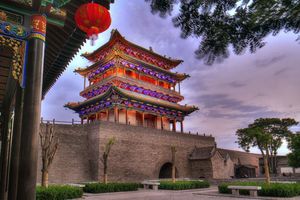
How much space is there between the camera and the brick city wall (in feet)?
70.8

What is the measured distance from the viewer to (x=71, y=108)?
33125 millimetres

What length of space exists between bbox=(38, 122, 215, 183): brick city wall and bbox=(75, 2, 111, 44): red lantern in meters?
17.3

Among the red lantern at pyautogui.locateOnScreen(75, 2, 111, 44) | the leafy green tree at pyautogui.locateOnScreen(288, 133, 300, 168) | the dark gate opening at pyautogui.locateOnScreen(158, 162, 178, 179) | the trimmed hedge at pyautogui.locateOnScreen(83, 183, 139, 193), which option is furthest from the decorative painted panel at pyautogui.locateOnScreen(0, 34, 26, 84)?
the leafy green tree at pyautogui.locateOnScreen(288, 133, 300, 168)

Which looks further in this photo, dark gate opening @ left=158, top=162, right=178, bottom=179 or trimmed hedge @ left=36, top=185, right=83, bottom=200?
dark gate opening @ left=158, top=162, right=178, bottom=179

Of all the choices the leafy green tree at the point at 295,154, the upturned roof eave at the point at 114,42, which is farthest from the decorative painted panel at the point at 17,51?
the leafy green tree at the point at 295,154

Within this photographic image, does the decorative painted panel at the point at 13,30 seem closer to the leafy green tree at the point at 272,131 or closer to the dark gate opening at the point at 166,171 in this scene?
the dark gate opening at the point at 166,171

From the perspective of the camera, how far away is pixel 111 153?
2323 centimetres

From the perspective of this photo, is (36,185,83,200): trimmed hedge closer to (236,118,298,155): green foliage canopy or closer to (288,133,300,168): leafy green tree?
(288,133,300,168): leafy green tree

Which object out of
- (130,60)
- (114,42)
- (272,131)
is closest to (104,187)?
(130,60)

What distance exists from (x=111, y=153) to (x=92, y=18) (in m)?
19.5

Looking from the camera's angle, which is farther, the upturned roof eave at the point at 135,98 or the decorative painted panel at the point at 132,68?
the decorative painted panel at the point at 132,68

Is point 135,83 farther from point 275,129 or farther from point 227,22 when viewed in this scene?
point 227,22

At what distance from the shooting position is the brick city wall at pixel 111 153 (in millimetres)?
21581

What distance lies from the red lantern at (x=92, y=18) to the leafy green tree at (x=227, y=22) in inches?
83.9
